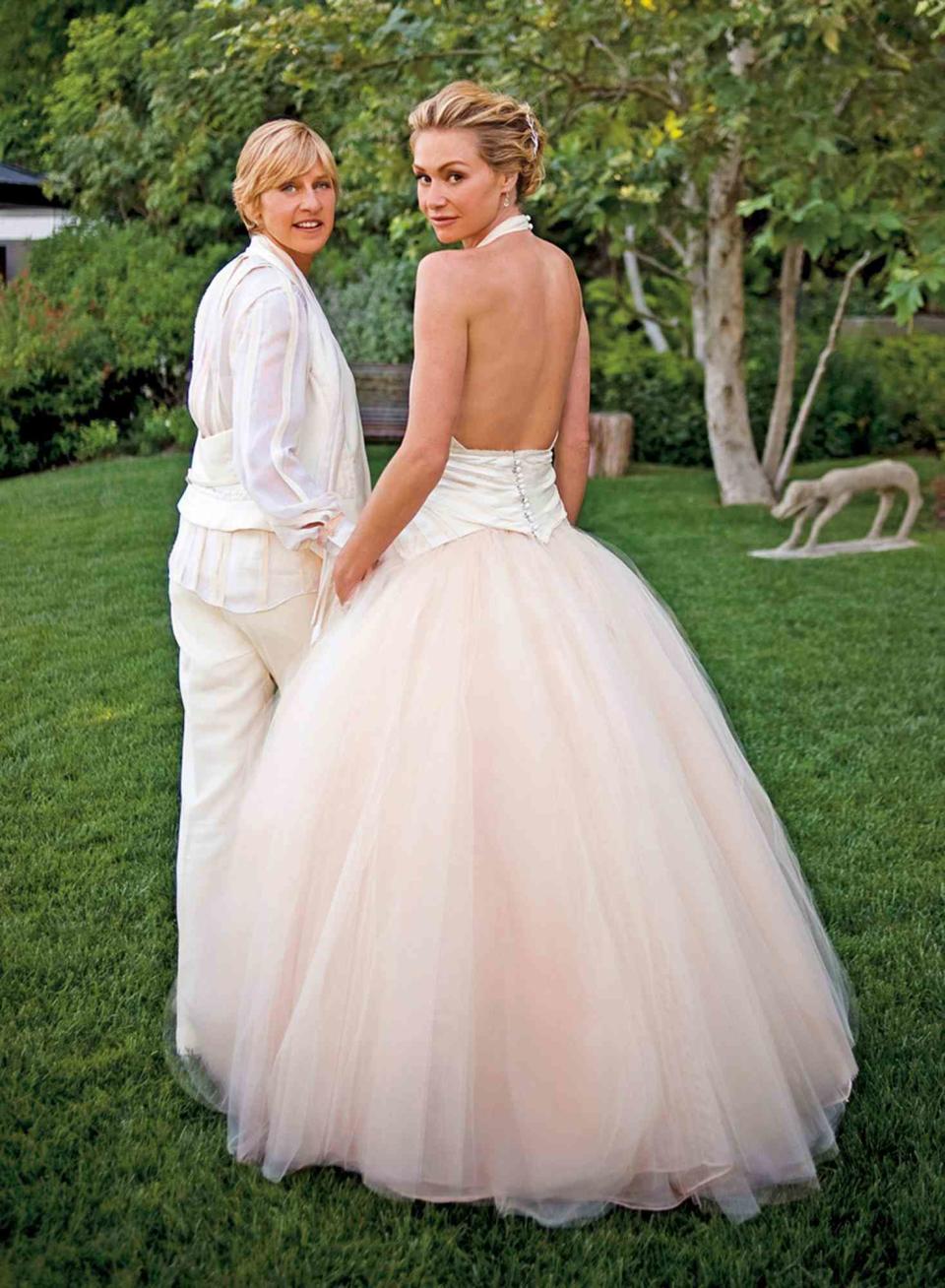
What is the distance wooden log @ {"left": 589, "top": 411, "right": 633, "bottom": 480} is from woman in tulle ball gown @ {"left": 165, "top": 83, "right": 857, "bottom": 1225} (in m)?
11.1

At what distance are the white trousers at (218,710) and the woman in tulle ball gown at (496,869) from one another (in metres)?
0.21

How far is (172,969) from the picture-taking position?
12.6 feet

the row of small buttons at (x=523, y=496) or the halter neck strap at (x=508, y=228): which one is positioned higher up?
the halter neck strap at (x=508, y=228)

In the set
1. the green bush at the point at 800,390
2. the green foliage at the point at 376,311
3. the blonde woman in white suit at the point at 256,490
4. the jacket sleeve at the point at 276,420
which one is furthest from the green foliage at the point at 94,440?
the jacket sleeve at the point at 276,420

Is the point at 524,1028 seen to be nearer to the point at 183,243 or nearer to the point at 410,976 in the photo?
the point at 410,976

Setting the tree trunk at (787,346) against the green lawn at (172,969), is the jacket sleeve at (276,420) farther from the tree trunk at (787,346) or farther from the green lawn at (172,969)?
the tree trunk at (787,346)

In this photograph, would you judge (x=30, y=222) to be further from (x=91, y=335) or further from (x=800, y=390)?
(x=800, y=390)

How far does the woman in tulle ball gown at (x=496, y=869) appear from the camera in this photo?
270 cm

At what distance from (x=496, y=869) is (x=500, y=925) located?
0.35 ft

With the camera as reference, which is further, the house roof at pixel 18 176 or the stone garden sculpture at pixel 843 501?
the house roof at pixel 18 176

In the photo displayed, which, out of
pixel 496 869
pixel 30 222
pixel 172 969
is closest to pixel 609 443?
pixel 30 222

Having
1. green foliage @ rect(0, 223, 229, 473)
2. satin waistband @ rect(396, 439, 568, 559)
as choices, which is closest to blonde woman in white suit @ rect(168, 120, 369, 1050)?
satin waistband @ rect(396, 439, 568, 559)

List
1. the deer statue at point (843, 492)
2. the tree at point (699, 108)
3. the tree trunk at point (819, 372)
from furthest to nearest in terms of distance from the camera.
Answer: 1. the tree trunk at point (819, 372)
2. the deer statue at point (843, 492)
3. the tree at point (699, 108)

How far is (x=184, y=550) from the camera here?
3178mm
